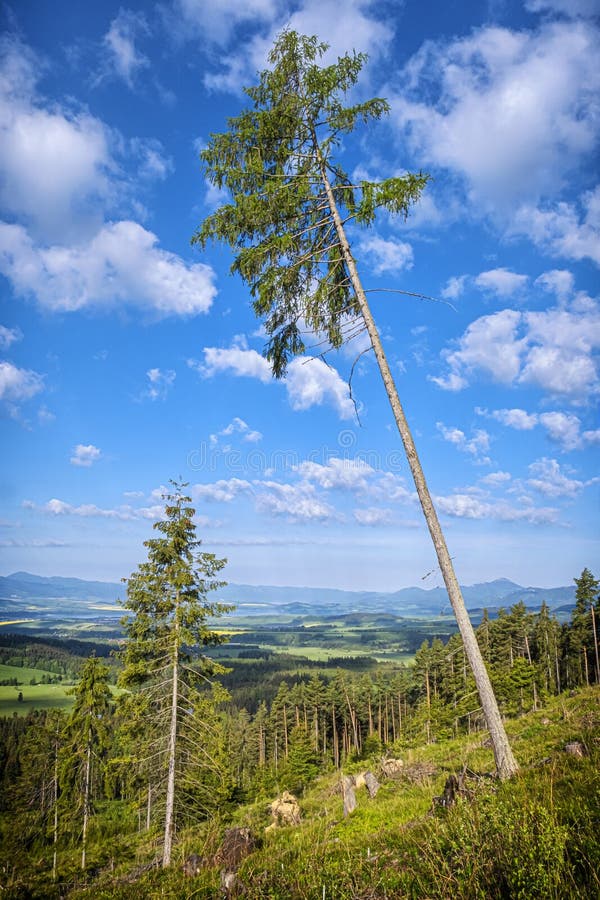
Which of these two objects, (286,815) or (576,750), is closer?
(576,750)

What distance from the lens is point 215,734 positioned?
11930 millimetres

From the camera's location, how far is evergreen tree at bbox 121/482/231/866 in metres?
11.8

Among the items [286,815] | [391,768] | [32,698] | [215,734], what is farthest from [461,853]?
[32,698]

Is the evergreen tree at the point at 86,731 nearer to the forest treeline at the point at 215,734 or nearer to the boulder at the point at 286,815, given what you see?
the forest treeline at the point at 215,734

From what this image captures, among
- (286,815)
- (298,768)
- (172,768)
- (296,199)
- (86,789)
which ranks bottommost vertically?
(298,768)

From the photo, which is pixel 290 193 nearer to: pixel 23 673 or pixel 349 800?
pixel 349 800

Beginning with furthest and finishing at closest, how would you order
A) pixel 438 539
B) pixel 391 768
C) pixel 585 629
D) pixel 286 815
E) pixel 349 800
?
pixel 585 629 < pixel 391 768 < pixel 286 815 < pixel 349 800 < pixel 438 539

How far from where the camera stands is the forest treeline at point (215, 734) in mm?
11984

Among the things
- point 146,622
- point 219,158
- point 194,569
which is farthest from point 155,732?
point 219,158

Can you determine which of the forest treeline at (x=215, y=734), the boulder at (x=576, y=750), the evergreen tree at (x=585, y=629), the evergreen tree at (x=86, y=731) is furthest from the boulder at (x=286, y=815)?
the evergreen tree at (x=585, y=629)

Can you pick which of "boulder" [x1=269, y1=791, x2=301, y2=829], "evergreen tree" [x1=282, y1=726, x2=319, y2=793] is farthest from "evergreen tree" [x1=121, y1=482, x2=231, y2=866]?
"evergreen tree" [x1=282, y1=726, x2=319, y2=793]

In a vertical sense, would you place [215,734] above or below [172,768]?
above

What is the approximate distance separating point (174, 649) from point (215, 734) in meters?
2.75

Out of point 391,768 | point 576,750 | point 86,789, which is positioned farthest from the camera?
point 86,789
